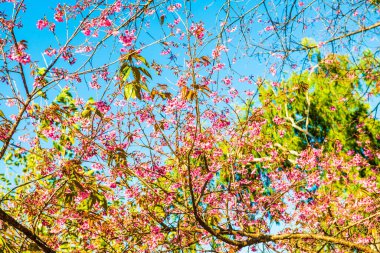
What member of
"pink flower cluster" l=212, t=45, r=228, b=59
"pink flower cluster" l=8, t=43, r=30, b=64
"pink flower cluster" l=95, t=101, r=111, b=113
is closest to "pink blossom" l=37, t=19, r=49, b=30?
"pink flower cluster" l=8, t=43, r=30, b=64

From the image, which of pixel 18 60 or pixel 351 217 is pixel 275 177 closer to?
pixel 351 217

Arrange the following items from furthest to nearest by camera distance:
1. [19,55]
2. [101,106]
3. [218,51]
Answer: [218,51], [101,106], [19,55]

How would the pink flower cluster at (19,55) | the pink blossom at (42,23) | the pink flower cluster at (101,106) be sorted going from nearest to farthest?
the pink flower cluster at (19,55) < the pink flower cluster at (101,106) < the pink blossom at (42,23)

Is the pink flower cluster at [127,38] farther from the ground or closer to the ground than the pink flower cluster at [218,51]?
closer to the ground

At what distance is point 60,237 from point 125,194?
1147mm

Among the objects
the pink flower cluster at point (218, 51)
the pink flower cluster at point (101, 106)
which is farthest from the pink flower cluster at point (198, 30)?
the pink flower cluster at point (101, 106)

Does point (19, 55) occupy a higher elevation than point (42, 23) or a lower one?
lower

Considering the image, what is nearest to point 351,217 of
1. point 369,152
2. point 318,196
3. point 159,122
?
point 318,196

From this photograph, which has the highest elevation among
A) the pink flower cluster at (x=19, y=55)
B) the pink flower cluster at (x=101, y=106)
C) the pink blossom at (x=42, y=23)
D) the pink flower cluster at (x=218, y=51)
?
the pink flower cluster at (x=218, y=51)

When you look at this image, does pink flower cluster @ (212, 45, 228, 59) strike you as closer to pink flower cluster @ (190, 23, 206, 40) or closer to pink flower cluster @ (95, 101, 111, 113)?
pink flower cluster @ (190, 23, 206, 40)

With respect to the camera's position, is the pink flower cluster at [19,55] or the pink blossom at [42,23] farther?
the pink blossom at [42,23]

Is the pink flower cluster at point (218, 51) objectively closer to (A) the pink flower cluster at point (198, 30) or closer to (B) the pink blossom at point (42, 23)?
(A) the pink flower cluster at point (198, 30)

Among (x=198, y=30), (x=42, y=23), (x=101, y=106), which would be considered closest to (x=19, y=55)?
(x=42, y=23)

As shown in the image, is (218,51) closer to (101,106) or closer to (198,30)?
(198,30)
